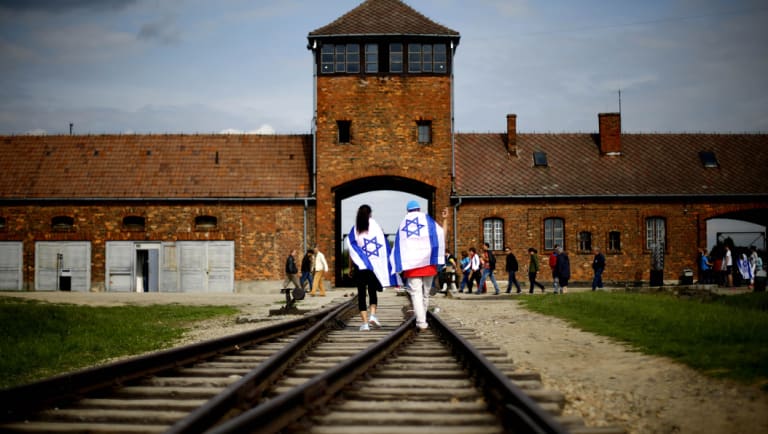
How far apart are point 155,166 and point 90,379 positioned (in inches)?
1131

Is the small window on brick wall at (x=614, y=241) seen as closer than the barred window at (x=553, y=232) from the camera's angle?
No

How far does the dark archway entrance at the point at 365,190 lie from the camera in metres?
31.7

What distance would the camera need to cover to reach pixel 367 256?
9.90m

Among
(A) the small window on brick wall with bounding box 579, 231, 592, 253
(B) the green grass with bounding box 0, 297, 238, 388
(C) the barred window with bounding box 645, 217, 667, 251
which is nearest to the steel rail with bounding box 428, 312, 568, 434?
(B) the green grass with bounding box 0, 297, 238, 388

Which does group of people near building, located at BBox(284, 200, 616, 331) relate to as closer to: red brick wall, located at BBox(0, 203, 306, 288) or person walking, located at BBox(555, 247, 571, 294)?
person walking, located at BBox(555, 247, 571, 294)

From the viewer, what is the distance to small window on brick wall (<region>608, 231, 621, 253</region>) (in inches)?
1280

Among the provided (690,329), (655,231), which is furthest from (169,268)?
(690,329)

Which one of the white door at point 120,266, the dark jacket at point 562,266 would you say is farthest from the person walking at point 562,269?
the white door at point 120,266

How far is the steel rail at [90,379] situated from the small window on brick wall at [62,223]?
26.4 metres

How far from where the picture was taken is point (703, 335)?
8.84m

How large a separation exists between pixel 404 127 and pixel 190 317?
17.6m

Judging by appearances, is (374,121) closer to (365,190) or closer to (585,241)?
(365,190)

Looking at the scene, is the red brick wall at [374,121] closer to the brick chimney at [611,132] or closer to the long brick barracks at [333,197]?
the long brick barracks at [333,197]

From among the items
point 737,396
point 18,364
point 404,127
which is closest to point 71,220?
point 404,127
